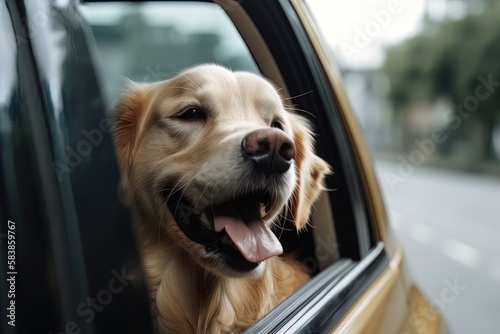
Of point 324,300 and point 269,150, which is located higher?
point 269,150

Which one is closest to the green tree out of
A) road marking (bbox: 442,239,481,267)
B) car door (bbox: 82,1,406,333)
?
road marking (bbox: 442,239,481,267)

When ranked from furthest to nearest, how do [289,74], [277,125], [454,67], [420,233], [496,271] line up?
[454,67], [420,233], [496,271], [289,74], [277,125]

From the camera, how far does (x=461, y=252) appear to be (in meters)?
12.2

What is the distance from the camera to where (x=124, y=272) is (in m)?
1.01

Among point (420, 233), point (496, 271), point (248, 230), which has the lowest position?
point (420, 233)

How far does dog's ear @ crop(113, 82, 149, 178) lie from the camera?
1.08 meters

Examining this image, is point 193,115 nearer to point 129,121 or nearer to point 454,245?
point 129,121

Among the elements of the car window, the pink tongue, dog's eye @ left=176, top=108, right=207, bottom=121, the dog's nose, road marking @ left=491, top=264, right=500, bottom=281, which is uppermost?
the car window

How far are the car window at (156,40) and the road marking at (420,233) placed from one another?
12665 mm

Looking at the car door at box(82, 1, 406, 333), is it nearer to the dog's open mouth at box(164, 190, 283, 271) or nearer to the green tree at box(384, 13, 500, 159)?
the dog's open mouth at box(164, 190, 283, 271)

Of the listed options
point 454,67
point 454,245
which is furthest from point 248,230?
point 454,67

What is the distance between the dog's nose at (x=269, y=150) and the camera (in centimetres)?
115

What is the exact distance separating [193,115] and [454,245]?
494 inches

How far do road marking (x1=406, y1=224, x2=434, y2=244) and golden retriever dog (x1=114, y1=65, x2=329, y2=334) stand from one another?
12672 millimetres
